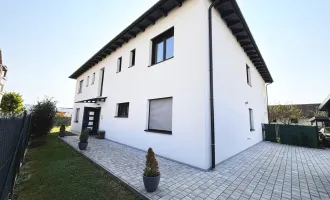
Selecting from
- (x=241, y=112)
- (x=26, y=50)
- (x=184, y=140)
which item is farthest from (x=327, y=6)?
(x=26, y=50)

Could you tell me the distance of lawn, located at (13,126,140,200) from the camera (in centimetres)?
310

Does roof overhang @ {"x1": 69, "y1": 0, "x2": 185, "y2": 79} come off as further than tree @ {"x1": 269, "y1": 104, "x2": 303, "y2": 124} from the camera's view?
No

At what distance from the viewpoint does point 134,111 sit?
764 centimetres

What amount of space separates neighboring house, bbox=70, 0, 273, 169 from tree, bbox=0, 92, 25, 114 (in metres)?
22.5

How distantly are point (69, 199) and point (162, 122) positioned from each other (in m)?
4.01

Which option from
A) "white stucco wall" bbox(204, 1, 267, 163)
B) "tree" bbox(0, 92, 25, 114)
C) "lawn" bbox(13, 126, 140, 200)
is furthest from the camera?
"tree" bbox(0, 92, 25, 114)

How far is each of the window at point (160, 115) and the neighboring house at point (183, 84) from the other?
0.14 ft

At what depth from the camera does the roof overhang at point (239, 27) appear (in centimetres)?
590

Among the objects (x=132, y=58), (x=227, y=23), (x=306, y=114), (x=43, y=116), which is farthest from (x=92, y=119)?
(x=306, y=114)

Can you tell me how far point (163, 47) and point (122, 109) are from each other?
4.72m

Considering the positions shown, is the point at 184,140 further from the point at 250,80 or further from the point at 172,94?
the point at 250,80

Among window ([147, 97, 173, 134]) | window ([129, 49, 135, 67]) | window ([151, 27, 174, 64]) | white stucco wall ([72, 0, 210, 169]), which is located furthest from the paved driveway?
window ([129, 49, 135, 67])

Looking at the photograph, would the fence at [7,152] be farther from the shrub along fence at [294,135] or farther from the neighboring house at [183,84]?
the shrub along fence at [294,135]

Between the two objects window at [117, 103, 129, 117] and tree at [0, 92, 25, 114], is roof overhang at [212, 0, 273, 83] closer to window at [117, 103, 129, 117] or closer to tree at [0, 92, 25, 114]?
window at [117, 103, 129, 117]
